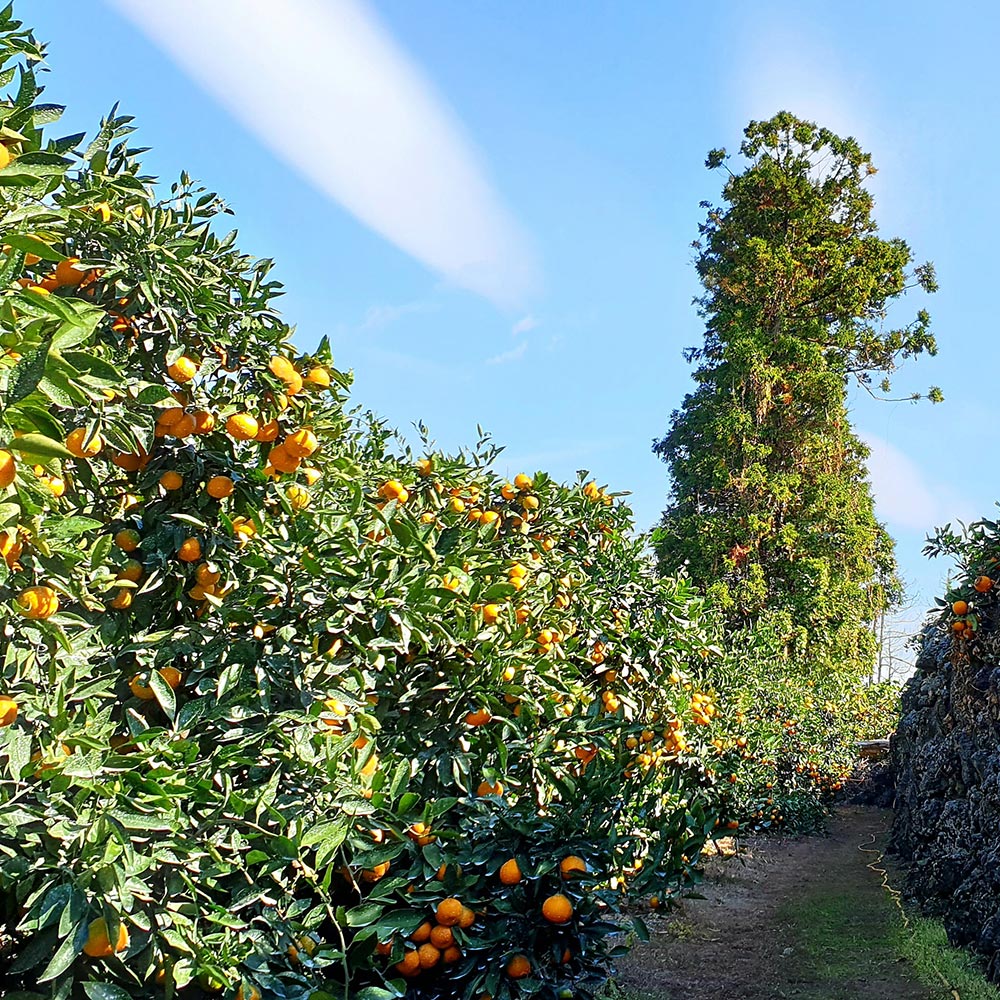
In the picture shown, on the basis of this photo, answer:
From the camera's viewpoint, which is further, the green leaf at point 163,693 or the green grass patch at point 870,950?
the green grass patch at point 870,950

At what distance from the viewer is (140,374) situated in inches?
76.8

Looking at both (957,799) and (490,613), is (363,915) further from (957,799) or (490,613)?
(957,799)

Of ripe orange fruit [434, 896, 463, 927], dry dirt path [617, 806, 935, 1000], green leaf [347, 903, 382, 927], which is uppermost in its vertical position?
ripe orange fruit [434, 896, 463, 927]

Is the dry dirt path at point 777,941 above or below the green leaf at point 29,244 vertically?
below

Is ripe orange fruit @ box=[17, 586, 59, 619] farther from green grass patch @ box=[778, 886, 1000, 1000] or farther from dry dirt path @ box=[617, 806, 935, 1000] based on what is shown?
green grass patch @ box=[778, 886, 1000, 1000]

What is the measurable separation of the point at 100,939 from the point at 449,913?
74 centimetres

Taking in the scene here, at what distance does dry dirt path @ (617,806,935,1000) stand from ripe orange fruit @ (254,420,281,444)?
3010mm

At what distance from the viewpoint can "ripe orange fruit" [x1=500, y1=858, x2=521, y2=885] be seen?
201 centimetres

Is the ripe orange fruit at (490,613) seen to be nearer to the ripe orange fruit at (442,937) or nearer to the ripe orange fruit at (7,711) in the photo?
the ripe orange fruit at (442,937)

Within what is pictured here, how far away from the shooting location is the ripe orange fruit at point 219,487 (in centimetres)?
195

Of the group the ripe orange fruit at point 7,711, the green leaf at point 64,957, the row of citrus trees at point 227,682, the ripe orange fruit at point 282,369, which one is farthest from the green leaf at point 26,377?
the green leaf at point 64,957

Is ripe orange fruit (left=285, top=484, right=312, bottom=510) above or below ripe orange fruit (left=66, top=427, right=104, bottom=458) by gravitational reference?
above

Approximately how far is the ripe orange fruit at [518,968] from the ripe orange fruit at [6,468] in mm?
1449

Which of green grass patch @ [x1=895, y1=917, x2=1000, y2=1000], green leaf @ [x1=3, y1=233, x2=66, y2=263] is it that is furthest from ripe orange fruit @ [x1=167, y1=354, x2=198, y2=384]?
green grass patch @ [x1=895, y1=917, x2=1000, y2=1000]
